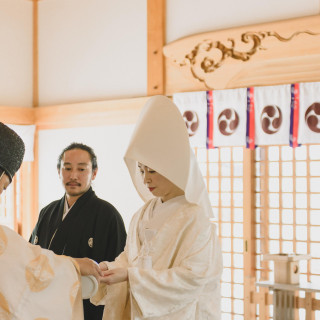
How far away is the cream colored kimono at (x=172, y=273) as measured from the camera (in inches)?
97.3

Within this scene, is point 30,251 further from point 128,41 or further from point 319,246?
point 128,41

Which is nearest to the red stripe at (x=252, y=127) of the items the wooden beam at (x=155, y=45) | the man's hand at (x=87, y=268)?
the wooden beam at (x=155, y=45)

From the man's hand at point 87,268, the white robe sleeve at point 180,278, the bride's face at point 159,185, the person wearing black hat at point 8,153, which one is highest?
the person wearing black hat at point 8,153

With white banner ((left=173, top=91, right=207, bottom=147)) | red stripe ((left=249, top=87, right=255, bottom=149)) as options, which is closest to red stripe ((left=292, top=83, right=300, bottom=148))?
red stripe ((left=249, top=87, right=255, bottom=149))

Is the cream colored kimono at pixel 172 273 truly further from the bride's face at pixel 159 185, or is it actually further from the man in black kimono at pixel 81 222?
the man in black kimono at pixel 81 222

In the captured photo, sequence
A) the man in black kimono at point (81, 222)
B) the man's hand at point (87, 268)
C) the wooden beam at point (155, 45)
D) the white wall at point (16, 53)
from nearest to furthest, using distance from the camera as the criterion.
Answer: the man's hand at point (87, 268), the man in black kimono at point (81, 222), the wooden beam at point (155, 45), the white wall at point (16, 53)

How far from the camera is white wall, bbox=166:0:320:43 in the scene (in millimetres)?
4918

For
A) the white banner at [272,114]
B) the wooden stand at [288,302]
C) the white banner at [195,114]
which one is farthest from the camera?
the white banner at [195,114]

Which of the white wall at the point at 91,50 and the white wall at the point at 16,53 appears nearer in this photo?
the white wall at the point at 91,50

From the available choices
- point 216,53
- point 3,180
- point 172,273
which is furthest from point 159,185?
point 216,53

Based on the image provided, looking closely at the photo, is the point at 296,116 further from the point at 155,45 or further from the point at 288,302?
the point at 155,45

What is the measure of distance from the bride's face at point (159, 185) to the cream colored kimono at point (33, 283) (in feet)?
2.64

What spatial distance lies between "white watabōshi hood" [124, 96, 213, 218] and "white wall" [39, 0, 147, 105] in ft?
10.6

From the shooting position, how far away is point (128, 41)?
6.11m
